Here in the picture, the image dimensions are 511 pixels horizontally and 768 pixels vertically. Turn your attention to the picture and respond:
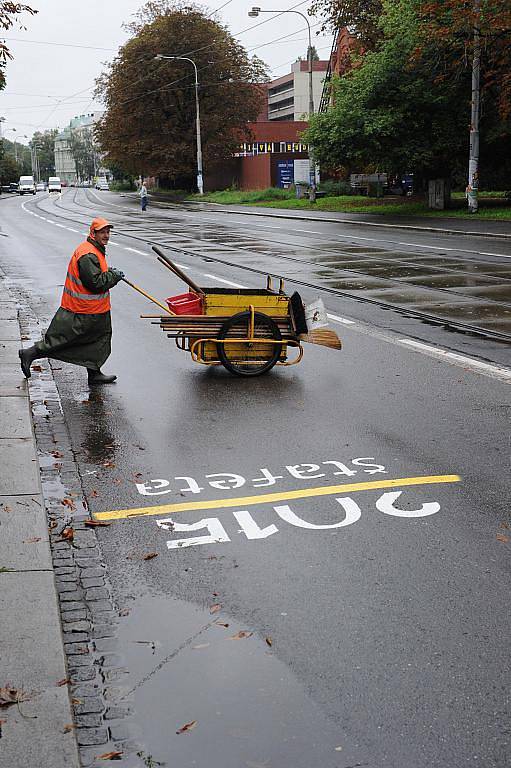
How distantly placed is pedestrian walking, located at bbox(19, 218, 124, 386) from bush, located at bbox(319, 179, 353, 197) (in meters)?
51.0

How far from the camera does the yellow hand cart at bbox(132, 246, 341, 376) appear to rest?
30.6 ft

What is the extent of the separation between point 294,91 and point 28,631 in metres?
134

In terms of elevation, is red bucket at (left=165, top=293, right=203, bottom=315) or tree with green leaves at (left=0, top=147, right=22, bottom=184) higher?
tree with green leaves at (left=0, top=147, right=22, bottom=184)

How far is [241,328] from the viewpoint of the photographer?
9383 mm

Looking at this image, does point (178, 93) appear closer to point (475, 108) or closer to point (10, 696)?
point (475, 108)

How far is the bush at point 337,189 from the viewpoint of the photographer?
59.0 metres

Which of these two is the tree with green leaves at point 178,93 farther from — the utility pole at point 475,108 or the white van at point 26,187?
the utility pole at point 475,108

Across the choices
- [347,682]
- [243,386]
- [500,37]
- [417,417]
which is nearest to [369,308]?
[243,386]

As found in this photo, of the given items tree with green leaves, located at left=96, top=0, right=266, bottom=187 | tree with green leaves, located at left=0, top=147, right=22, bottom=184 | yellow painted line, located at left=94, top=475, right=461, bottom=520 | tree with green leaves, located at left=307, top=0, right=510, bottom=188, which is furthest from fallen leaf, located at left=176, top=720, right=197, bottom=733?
tree with green leaves, located at left=0, top=147, right=22, bottom=184

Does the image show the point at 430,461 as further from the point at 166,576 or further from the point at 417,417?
the point at 166,576

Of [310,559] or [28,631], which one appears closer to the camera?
[28,631]

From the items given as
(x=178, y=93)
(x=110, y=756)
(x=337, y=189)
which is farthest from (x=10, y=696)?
(x=178, y=93)

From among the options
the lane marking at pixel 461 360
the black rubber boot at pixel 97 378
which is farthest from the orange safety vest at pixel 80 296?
the lane marking at pixel 461 360

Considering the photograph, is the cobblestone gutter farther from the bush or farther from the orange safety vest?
the bush
